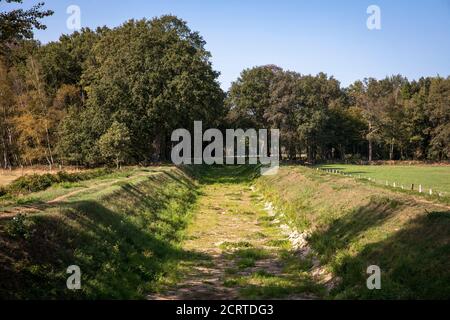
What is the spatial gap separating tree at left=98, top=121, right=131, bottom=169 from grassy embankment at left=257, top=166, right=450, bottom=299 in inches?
1160

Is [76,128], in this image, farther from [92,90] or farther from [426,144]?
[426,144]

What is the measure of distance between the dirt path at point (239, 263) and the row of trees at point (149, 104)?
93.4 feet

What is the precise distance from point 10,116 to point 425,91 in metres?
92.7

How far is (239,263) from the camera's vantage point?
20.1 meters

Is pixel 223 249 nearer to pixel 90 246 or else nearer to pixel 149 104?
pixel 90 246

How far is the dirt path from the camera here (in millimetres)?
16203

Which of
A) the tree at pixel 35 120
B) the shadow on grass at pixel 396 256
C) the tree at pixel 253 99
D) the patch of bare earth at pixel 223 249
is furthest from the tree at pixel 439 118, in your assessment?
the shadow on grass at pixel 396 256

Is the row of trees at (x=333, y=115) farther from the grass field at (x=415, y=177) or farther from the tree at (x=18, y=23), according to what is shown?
the tree at (x=18, y=23)

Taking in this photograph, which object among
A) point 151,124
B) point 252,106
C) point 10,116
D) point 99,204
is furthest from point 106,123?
point 252,106

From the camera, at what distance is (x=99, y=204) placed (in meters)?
22.2

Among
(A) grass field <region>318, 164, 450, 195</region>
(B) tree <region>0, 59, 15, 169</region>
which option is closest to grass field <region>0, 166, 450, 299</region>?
(A) grass field <region>318, 164, 450, 195</region>

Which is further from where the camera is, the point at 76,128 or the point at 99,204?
the point at 76,128

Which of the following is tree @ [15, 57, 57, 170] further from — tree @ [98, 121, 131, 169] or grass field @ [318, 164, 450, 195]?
grass field @ [318, 164, 450, 195]

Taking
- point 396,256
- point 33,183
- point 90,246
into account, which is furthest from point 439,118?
point 90,246
